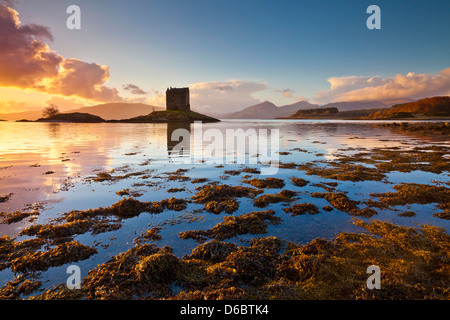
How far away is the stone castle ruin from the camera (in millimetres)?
173000

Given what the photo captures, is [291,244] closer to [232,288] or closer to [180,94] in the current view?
[232,288]

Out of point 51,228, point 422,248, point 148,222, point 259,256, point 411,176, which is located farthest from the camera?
point 411,176

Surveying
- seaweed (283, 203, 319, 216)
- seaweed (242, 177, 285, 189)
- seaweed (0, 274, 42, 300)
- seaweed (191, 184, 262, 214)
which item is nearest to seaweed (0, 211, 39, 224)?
seaweed (0, 274, 42, 300)

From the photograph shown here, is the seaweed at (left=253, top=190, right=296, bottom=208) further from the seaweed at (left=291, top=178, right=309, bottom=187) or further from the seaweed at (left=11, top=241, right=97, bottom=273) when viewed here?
the seaweed at (left=11, top=241, right=97, bottom=273)

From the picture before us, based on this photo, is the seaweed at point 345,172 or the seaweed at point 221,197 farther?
the seaweed at point 345,172

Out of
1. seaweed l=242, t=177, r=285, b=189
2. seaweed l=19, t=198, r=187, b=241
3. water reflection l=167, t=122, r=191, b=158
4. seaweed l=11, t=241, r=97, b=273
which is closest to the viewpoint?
seaweed l=11, t=241, r=97, b=273

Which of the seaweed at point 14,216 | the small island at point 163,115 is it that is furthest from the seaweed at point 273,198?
the small island at point 163,115

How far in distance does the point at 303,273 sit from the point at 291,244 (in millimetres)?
1263

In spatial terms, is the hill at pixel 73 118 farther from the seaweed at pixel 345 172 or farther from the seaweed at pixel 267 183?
the seaweed at pixel 345 172

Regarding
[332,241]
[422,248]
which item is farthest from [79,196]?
[422,248]

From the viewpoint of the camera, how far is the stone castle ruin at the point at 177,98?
173 m

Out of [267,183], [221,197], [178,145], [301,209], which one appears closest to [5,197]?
[221,197]

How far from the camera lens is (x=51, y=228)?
7.00m
